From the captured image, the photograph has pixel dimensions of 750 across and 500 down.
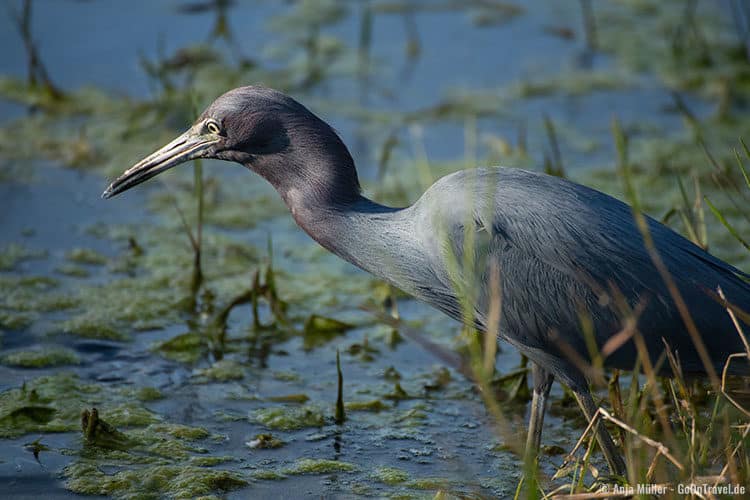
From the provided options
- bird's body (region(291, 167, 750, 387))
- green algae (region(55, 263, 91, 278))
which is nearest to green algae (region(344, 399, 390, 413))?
bird's body (region(291, 167, 750, 387))

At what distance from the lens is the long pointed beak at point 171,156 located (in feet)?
13.2

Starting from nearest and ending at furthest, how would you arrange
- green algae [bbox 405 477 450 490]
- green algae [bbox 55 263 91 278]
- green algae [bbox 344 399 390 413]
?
green algae [bbox 405 477 450 490] < green algae [bbox 344 399 390 413] < green algae [bbox 55 263 91 278]

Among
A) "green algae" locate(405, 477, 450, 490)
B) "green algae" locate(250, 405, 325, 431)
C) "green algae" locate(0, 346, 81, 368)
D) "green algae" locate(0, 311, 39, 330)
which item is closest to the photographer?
"green algae" locate(405, 477, 450, 490)

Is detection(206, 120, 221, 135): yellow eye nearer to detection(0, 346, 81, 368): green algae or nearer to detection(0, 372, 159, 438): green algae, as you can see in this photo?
detection(0, 372, 159, 438): green algae

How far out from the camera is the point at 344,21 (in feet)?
26.6

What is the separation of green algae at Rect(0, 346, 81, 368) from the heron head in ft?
4.07

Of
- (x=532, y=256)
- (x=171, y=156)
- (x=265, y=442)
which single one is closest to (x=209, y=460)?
(x=265, y=442)

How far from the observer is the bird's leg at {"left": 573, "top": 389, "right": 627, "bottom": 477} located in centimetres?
369

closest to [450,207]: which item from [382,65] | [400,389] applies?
[400,389]

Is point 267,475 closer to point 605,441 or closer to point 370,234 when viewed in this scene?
point 370,234

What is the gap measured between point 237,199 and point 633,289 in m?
3.00

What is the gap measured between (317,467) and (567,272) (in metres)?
1.09

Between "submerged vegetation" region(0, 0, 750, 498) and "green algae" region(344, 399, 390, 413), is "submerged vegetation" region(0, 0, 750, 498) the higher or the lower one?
the higher one

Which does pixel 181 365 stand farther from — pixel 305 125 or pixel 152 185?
pixel 152 185
